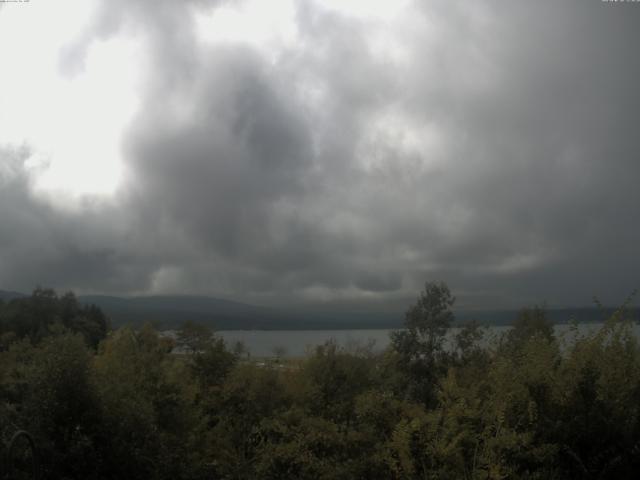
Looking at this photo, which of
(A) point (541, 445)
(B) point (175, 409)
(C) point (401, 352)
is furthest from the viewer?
(C) point (401, 352)

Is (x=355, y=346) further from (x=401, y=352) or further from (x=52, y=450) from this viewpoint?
(x=52, y=450)

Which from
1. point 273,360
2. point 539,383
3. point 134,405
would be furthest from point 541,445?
point 273,360

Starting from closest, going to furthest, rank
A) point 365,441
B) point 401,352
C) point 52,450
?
point 52,450 → point 365,441 → point 401,352

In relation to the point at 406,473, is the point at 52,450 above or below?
above

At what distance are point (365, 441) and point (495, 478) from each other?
8.66 ft

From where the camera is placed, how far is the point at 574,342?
12.9 m

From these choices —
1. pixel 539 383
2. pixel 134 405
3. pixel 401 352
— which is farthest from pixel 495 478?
pixel 401 352

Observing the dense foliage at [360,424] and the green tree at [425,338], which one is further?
the green tree at [425,338]

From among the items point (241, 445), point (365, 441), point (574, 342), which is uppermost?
point (574, 342)

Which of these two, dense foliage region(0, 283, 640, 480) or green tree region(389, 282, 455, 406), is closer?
dense foliage region(0, 283, 640, 480)

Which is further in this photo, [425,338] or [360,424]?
[425,338]

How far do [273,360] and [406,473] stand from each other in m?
11.2

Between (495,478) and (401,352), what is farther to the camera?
(401,352)

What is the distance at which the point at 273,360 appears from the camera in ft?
70.1
